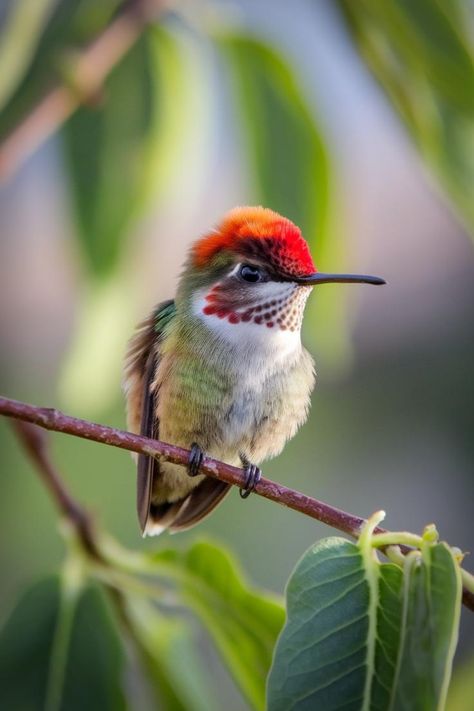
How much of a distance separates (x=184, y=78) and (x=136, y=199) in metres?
0.28

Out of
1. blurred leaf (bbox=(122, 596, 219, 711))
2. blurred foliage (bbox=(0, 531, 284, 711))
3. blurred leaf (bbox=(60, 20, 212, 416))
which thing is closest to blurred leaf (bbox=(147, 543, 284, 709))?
blurred foliage (bbox=(0, 531, 284, 711))

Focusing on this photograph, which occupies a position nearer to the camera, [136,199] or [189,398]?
[189,398]

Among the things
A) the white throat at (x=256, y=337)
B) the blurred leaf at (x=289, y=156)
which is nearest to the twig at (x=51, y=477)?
the white throat at (x=256, y=337)

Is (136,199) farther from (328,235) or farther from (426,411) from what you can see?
(426,411)

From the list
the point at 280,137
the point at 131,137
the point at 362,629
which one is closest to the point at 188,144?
the point at 131,137

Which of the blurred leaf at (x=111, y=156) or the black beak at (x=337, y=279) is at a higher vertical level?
the blurred leaf at (x=111, y=156)

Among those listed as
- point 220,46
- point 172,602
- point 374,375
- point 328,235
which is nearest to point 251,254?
point 328,235

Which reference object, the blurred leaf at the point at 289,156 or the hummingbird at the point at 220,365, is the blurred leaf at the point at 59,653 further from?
the blurred leaf at the point at 289,156

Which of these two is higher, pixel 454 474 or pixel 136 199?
pixel 454 474

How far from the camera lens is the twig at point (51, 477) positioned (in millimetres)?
1528

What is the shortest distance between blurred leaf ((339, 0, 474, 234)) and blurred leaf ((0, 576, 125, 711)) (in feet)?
2.76

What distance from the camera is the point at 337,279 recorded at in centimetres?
142

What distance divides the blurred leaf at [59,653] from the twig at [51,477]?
0.40 ft

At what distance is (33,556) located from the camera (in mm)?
3822
